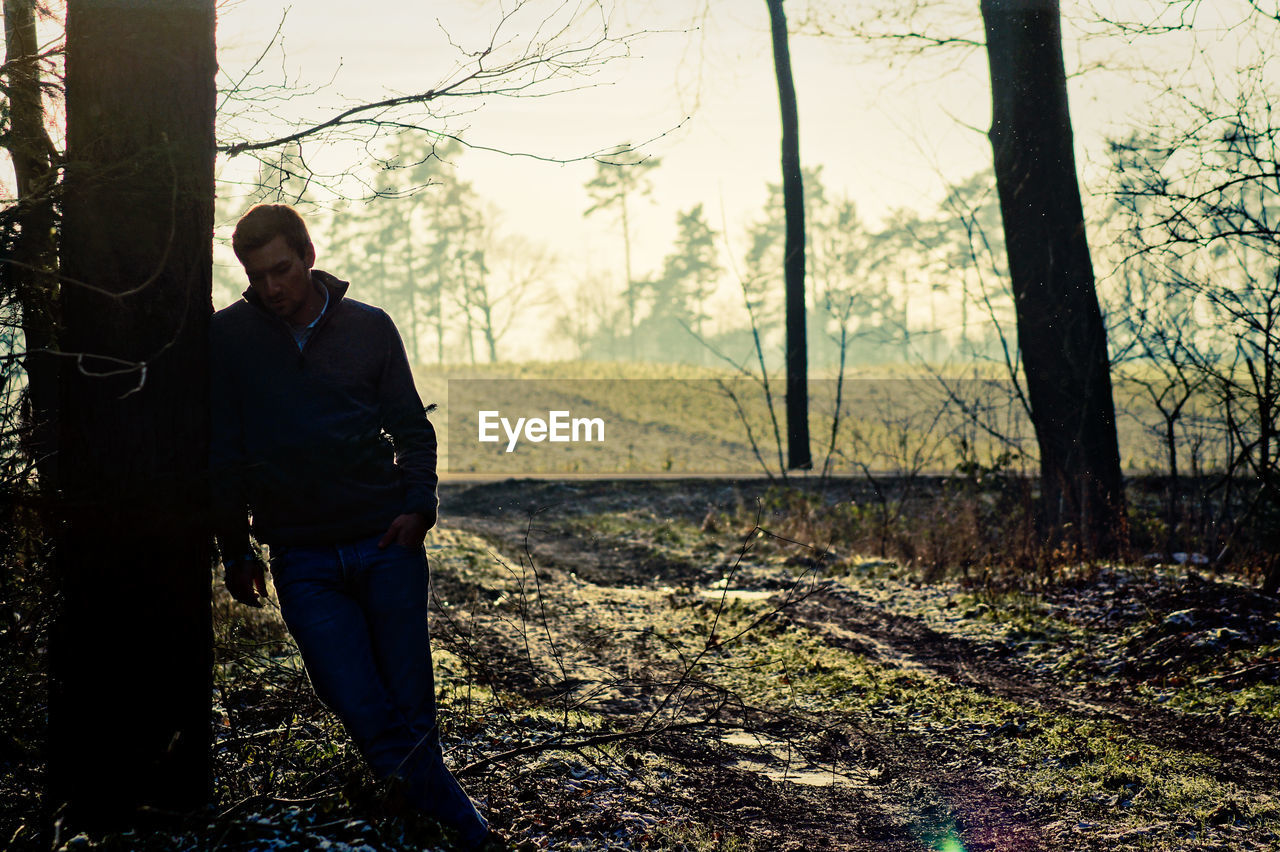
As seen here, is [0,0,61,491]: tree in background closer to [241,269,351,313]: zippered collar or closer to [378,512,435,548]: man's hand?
[241,269,351,313]: zippered collar

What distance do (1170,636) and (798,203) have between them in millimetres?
13375

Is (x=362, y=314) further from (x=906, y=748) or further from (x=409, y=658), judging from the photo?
(x=906, y=748)

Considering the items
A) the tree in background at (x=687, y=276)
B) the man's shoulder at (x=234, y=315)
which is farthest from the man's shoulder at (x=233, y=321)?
the tree in background at (x=687, y=276)

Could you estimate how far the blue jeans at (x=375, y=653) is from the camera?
302cm

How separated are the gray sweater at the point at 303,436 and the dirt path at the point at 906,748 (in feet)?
4.37

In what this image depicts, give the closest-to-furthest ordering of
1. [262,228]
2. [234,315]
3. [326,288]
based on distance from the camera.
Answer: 1. [262,228]
2. [234,315]
3. [326,288]

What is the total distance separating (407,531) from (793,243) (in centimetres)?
1566

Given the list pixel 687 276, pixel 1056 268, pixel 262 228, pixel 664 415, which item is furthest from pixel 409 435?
pixel 687 276

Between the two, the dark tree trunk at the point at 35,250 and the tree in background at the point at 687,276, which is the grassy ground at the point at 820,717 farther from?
the tree in background at the point at 687,276

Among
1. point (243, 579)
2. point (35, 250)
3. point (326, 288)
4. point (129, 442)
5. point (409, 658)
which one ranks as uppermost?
point (35, 250)

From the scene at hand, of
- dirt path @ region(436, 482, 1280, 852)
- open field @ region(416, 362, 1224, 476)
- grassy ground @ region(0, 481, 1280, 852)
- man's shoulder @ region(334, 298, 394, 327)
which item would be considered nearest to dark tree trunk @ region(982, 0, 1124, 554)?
grassy ground @ region(0, 481, 1280, 852)

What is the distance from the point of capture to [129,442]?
9.70 ft

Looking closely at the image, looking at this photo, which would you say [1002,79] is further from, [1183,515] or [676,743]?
[676,743]

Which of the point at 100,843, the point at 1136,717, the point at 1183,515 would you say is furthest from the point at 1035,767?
the point at 1183,515
